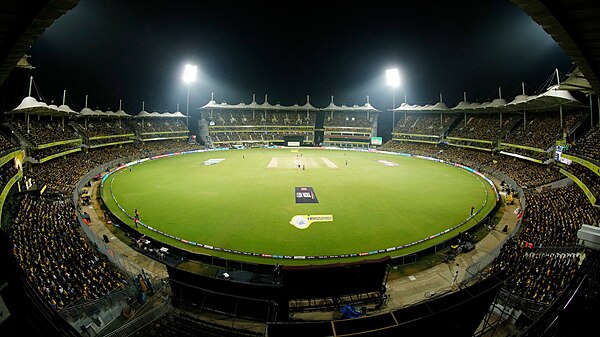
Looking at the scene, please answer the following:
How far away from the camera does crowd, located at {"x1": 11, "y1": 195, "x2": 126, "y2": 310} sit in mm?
13539

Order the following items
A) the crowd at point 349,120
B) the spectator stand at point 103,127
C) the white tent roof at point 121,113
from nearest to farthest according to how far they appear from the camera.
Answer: the spectator stand at point 103,127
the white tent roof at point 121,113
the crowd at point 349,120

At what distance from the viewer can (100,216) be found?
28.1m

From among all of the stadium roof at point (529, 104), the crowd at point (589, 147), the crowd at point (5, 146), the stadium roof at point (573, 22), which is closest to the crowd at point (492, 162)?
the crowd at point (589, 147)

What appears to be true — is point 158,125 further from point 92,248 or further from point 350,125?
point 92,248

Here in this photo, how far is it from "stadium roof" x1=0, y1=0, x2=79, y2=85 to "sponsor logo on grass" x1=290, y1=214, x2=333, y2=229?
2203 cm

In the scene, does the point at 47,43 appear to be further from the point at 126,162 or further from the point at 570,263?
the point at 570,263

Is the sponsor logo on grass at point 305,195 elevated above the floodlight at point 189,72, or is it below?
below

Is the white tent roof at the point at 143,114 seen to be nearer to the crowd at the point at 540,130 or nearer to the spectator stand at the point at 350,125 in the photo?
the spectator stand at the point at 350,125

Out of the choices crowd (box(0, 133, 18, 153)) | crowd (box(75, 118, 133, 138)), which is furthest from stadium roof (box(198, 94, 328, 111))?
crowd (box(0, 133, 18, 153))

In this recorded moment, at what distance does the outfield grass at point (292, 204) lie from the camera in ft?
74.1

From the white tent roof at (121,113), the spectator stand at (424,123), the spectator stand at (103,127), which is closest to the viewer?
the spectator stand at (103,127)

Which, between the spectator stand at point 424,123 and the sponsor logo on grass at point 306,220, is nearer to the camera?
the sponsor logo on grass at point 306,220

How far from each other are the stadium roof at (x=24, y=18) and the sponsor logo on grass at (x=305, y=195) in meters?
28.2

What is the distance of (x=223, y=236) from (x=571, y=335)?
841 inches
